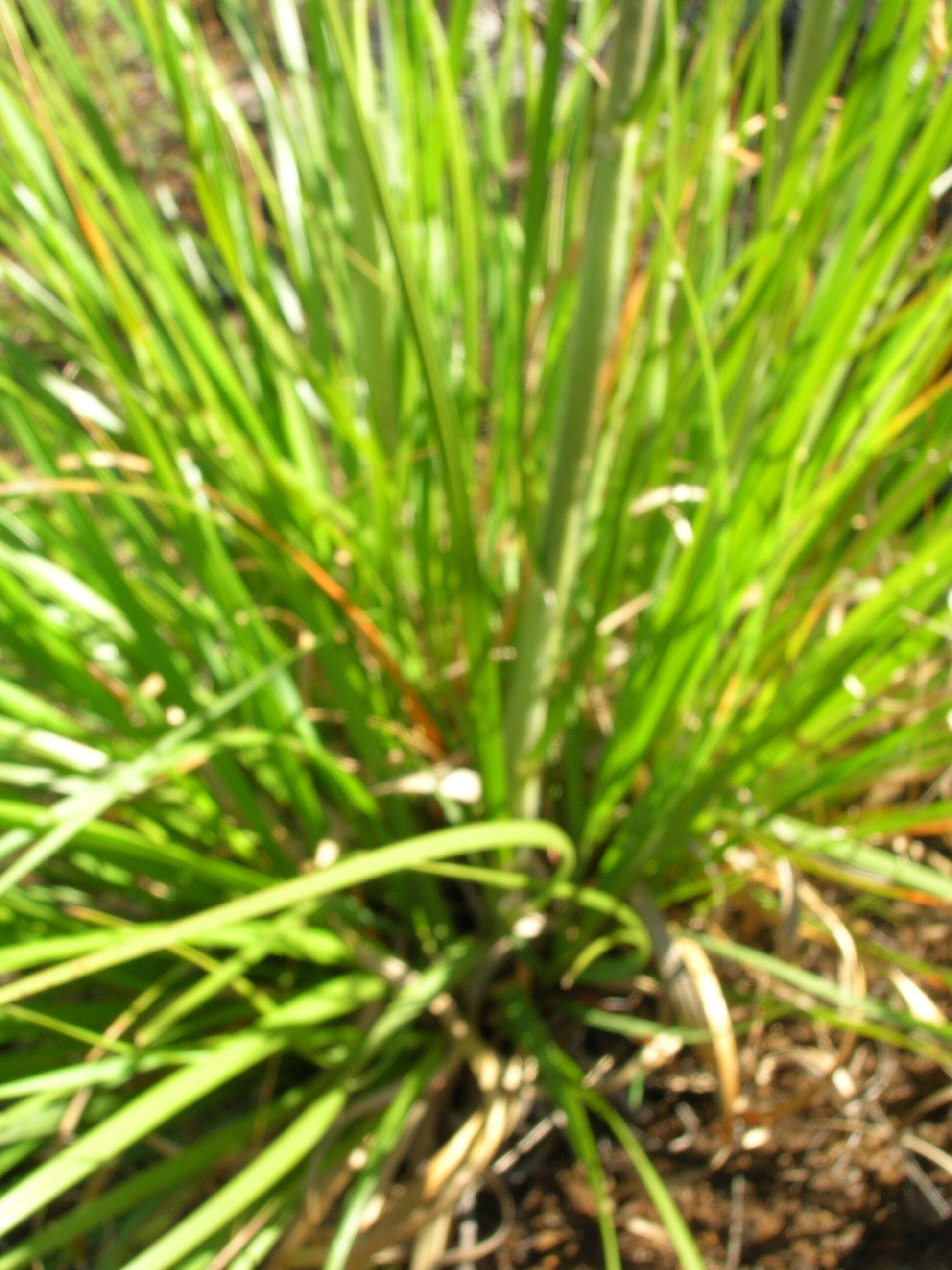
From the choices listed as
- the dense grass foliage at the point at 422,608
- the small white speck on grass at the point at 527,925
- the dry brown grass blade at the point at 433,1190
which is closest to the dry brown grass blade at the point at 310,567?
the dense grass foliage at the point at 422,608

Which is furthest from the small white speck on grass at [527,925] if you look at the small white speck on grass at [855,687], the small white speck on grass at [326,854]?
the small white speck on grass at [855,687]

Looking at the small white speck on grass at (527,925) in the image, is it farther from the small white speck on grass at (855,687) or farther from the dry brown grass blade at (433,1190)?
the small white speck on grass at (855,687)

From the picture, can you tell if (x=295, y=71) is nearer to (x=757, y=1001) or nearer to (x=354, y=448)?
(x=354, y=448)

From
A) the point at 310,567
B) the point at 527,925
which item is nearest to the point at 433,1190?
the point at 527,925

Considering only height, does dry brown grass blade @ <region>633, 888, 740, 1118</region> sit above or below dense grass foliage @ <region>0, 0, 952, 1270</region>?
below

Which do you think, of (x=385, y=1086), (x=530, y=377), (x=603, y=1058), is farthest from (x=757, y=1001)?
(x=530, y=377)

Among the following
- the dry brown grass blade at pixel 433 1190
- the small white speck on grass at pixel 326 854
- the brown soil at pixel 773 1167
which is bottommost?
the brown soil at pixel 773 1167

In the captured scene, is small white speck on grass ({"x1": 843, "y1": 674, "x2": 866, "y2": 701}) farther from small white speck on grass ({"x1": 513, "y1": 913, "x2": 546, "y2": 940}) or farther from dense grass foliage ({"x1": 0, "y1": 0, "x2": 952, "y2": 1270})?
small white speck on grass ({"x1": 513, "y1": 913, "x2": 546, "y2": 940})

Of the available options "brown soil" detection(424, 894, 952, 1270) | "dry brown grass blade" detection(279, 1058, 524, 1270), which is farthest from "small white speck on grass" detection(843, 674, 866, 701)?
"dry brown grass blade" detection(279, 1058, 524, 1270)

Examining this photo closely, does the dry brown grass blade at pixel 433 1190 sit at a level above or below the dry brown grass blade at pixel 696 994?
below

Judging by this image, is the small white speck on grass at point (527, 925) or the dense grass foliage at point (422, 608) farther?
the small white speck on grass at point (527, 925)
